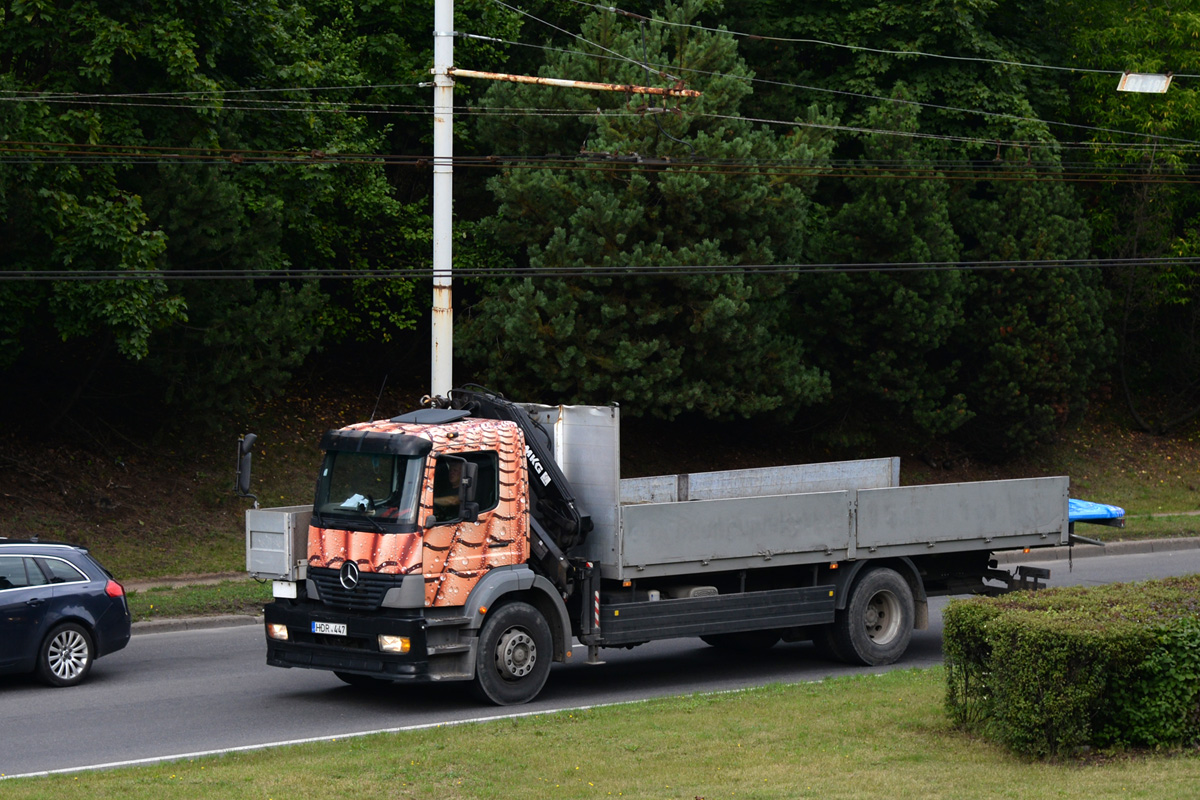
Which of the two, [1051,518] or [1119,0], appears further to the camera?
[1119,0]

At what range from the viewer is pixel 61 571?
14.3m

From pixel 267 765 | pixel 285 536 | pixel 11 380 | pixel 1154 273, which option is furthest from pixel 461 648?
pixel 1154 273

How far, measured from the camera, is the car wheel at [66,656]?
14.0 meters

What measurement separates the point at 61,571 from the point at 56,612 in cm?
50

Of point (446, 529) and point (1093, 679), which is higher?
point (446, 529)

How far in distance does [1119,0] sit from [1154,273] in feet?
24.7

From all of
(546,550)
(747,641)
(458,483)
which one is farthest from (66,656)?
(747,641)

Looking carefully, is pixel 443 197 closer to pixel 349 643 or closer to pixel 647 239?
pixel 349 643

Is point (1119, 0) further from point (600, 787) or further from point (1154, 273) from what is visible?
point (600, 787)

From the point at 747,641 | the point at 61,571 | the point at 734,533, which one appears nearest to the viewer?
the point at 734,533

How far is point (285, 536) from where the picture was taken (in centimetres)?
1311

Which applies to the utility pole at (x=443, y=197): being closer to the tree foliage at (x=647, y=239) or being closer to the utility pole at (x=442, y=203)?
the utility pole at (x=442, y=203)

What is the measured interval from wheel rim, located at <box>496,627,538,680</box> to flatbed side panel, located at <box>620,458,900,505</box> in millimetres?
2184

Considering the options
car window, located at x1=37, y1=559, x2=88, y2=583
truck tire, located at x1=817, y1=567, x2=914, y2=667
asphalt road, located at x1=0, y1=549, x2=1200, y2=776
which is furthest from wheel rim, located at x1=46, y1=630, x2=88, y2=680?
truck tire, located at x1=817, y1=567, x2=914, y2=667
